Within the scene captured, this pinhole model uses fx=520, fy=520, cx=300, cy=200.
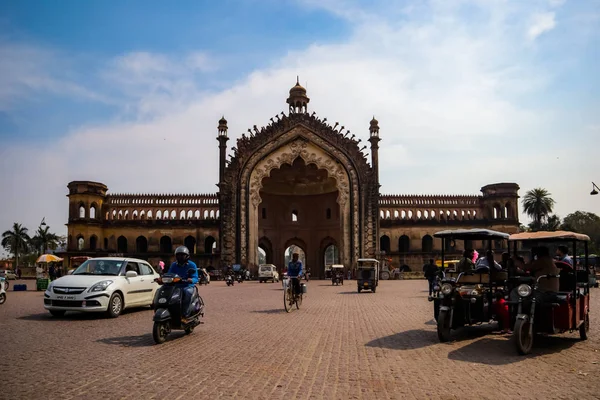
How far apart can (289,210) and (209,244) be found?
28.1ft

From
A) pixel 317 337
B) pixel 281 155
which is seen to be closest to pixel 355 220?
pixel 281 155

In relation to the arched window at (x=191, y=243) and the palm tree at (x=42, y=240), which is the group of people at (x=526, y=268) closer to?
the arched window at (x=191, y=243)

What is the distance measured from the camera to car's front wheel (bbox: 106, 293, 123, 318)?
1314 cm

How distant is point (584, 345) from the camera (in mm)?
9664

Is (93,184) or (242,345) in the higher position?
(93,184)

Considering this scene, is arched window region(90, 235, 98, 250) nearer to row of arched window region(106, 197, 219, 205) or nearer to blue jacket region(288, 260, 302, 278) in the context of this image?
row of arched window region(106, 197, 219, 205)

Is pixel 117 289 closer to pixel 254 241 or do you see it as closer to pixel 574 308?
pixel 574 308

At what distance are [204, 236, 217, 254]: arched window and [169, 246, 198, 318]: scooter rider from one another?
122 ft

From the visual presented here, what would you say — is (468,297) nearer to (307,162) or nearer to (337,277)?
(337,277)

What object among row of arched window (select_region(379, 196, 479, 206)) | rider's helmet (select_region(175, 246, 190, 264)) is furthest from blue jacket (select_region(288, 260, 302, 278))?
row of arched window (select_region(379, 196, 479, 206))

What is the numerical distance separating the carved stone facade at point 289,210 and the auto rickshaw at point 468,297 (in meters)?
31.9

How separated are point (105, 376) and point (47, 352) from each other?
223 centimetres

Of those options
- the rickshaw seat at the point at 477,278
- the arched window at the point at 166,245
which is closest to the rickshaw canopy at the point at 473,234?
the rickshaw seat at the point at 477,278

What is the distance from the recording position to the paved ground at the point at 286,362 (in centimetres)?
616
